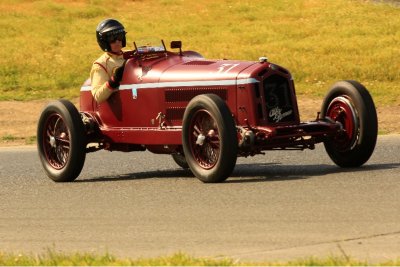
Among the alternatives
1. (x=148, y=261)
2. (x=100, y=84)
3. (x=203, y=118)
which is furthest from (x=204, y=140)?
(x=148, y=261)

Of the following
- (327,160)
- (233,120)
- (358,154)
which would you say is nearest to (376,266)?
(233,120)

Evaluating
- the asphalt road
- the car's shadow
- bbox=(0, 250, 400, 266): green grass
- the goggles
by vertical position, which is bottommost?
the car's shadow

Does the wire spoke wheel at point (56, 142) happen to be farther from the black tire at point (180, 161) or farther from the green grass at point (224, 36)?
the green grass at point (224, 36)

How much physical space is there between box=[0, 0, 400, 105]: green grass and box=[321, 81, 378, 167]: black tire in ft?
35.2

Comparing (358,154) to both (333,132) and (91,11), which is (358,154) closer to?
(333,132)

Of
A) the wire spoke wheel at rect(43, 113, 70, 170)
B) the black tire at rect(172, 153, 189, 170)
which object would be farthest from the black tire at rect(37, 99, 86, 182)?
the black tire at rect(172, 153, 189, 170)

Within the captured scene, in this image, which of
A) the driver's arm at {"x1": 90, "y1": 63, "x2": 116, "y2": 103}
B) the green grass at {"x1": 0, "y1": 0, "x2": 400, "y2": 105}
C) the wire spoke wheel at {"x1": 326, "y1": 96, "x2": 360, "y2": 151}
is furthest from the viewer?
the green grass at {"x1": 0, "y1": 0, "x2": 400, "y2": 105}

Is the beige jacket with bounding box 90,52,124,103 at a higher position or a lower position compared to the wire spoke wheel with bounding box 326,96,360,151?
higher

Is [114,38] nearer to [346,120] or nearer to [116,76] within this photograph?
[116,76]

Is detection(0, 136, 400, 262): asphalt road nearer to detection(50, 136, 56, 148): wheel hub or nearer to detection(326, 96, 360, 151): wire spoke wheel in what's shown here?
detection(326, 96, 360, 151): wire spoke wheel

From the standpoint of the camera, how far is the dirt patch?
20.7 m

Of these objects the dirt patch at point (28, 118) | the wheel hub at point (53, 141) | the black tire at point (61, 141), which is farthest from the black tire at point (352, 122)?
the dirt patch at point (28, 118)

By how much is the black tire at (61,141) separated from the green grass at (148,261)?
4993 mm

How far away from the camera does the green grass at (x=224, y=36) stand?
28688mm
